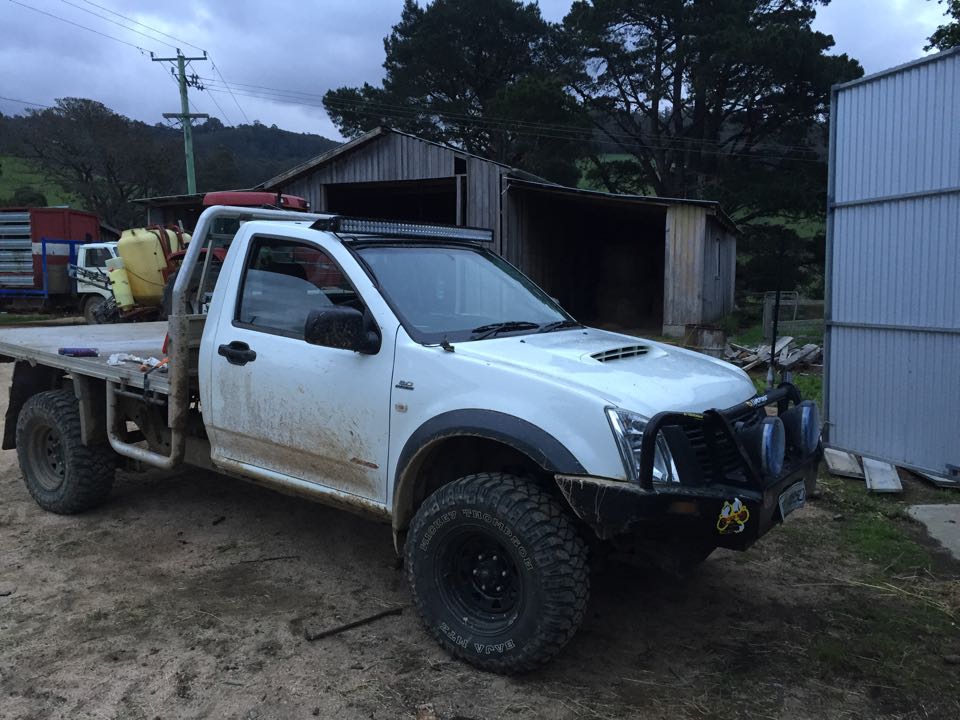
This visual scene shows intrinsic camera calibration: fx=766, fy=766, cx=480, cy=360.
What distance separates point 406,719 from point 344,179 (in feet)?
56.2

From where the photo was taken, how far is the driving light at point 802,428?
363 centimetres

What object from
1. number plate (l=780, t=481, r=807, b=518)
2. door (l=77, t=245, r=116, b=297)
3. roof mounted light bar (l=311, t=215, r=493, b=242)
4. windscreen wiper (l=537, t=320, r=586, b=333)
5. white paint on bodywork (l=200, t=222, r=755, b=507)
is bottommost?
number plate (l=780, t=481, r=807, b=518)

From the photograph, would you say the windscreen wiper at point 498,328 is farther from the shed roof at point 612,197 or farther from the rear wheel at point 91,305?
the rear wheel at point 91,305

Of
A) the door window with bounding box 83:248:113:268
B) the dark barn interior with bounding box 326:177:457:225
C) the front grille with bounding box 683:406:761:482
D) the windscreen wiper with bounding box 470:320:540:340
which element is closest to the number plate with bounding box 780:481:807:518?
the front grille with bounding box 683:406:761:482

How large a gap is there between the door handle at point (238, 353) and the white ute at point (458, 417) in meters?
0.01

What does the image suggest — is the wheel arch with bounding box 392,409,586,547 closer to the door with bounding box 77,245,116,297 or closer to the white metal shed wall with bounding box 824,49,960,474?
the white metal shed wall with bounding box 824,49,960,474

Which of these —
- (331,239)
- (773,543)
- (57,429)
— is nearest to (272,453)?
(331,239)

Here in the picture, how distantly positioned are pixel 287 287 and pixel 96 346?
7.41 ft

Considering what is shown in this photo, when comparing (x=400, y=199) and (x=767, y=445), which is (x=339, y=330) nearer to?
(x=767, y=445)

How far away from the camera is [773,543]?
4.98m

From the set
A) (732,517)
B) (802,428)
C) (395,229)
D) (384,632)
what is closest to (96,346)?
(395,229)

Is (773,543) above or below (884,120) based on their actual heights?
below

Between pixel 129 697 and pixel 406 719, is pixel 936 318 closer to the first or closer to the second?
pixel 406 719

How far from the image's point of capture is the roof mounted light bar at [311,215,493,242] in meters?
4.02
